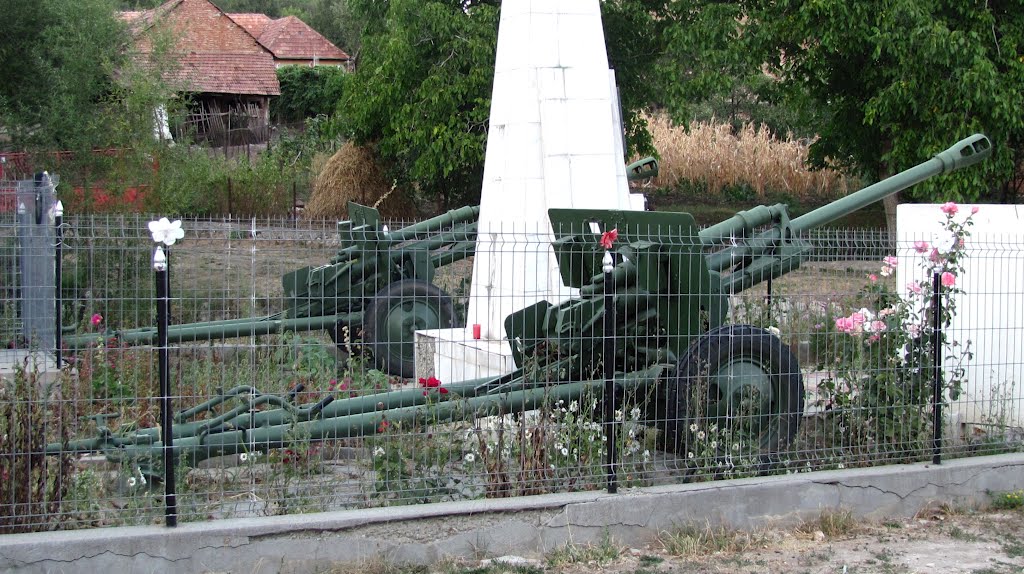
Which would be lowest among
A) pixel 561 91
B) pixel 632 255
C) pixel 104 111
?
pixel 632 255

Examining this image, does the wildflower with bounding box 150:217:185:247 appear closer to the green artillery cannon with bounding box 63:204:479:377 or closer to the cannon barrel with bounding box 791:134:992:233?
the cannon barrel with bounding box 791:134:992:233

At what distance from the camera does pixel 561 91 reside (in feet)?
28.1

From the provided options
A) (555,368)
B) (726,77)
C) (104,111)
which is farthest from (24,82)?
(555,368)

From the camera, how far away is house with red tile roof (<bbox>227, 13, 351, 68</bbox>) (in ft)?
164

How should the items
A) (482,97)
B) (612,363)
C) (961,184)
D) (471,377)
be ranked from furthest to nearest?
(482,97) < (961,184) < (471,377) < (612,363)

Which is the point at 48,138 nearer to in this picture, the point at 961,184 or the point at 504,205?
the point at 504,205

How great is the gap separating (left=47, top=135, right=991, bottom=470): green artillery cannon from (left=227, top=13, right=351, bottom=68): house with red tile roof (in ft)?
145

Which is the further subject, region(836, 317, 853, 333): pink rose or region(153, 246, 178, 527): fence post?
region(836, 317, 853, 333): pink rose

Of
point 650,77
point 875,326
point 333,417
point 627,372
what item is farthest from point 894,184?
point 650,77

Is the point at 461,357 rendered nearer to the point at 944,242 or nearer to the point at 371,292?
the point at 371,292

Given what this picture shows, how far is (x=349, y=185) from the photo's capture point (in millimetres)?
22797

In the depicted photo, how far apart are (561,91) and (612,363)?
11.5ft

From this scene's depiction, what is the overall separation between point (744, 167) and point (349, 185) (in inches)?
408

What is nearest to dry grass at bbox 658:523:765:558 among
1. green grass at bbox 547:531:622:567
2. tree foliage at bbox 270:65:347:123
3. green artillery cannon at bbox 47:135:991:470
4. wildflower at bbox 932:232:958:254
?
green grass at bbox 547:531:622:567
